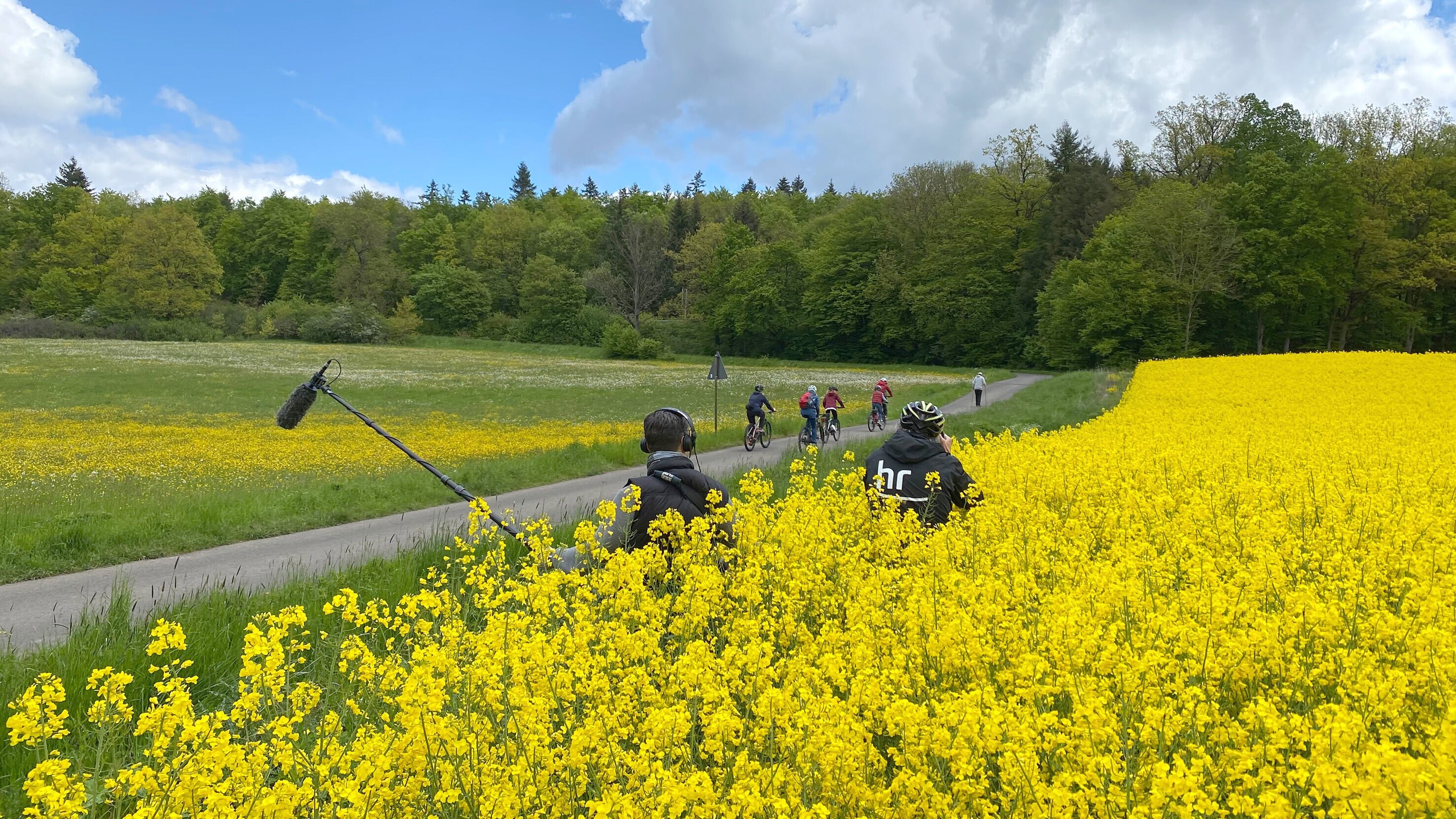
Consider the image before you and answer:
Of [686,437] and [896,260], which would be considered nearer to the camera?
[686,437]

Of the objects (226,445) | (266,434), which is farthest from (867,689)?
(266,434)

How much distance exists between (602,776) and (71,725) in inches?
140

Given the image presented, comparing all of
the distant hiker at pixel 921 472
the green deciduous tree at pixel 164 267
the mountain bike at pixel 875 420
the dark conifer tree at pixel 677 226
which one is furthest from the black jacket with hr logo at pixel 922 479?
the dark conifer tree at pixel 677 226

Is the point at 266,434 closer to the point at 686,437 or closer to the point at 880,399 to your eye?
the point at 880,399

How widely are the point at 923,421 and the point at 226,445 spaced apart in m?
19.8

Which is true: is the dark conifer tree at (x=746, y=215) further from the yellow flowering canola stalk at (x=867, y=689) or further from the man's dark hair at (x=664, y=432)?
the yellow flowering canola stalk at (x=867, y=689)

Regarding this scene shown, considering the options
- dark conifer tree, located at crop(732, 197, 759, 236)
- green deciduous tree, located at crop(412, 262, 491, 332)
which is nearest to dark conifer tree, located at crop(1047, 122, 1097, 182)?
dark conifer tree, located at crop(732, 197, 759, 236)

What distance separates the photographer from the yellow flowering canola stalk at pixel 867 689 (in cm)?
240

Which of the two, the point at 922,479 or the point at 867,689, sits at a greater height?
the point at 922,479

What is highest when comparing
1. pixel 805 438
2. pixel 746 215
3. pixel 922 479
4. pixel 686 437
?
pixel 746 215

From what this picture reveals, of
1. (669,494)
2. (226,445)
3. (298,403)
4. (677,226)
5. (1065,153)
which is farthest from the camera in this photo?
(677,226)

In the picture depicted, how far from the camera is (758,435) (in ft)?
63.8

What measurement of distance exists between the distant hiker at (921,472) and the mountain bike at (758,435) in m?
12.5

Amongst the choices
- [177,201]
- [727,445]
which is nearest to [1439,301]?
[727,445]
